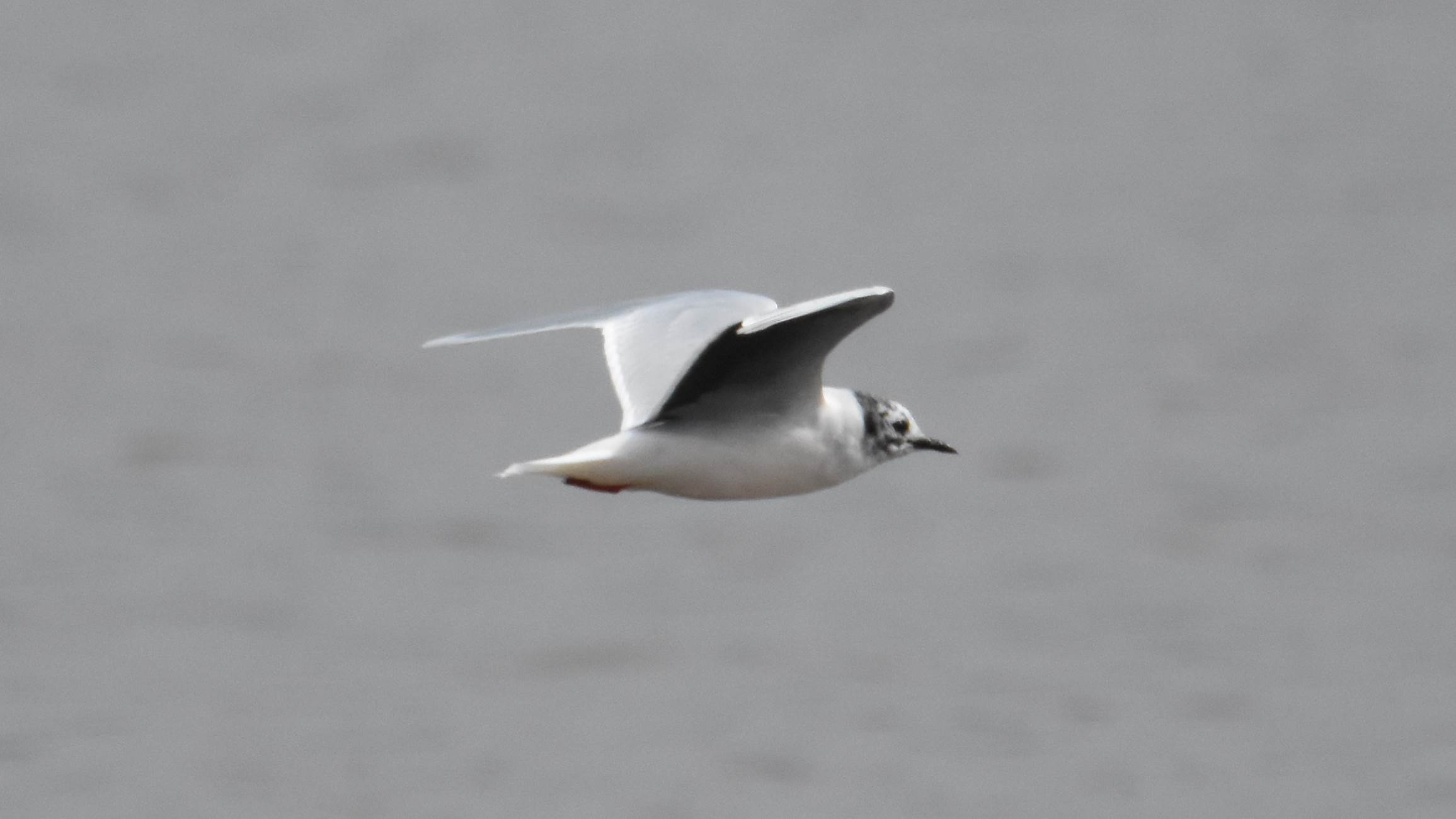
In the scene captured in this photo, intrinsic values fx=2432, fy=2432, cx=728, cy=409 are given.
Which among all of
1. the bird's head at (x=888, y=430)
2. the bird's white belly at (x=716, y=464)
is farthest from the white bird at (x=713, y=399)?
the bird's head at (x=888, y=430)

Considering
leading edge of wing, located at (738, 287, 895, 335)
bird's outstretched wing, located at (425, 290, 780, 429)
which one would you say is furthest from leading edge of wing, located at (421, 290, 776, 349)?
leading edge of wing, located at (738, 287, 895, 335)

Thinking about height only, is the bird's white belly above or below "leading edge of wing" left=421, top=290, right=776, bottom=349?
below

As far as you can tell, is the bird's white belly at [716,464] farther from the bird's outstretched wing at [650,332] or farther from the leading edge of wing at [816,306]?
the leading edge of wing at [816,306]

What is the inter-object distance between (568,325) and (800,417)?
49 centimetres

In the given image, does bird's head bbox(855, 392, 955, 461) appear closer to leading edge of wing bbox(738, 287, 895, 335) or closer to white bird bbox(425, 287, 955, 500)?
white bird bbox(425, 287, 955, 500)

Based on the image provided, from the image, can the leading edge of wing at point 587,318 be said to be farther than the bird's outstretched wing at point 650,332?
Yes

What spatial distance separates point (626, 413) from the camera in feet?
14.2

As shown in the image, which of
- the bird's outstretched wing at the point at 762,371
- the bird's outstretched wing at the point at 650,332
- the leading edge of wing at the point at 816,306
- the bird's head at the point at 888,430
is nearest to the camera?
the leading edge of wing at the point at 816,306

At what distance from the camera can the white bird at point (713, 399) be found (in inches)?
173

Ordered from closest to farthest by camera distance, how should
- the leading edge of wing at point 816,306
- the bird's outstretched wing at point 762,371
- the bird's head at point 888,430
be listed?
the leading edge of wing at point 816,306
the bird's outstretched wing at point 762,371
the bird's head at point 888,430

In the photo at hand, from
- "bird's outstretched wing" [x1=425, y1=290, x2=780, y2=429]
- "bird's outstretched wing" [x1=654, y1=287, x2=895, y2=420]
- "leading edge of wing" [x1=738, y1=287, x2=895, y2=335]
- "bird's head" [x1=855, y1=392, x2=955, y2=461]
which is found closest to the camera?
"leading edge of wing" [x1=738, y1=287, x2=895, y2=335]

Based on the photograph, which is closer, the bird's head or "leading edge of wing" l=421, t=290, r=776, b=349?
"leading edge of wing" l=421, t=290, r=776, b=349

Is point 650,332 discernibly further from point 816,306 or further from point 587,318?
point 816,306

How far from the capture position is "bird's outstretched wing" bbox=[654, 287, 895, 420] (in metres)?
4.48
